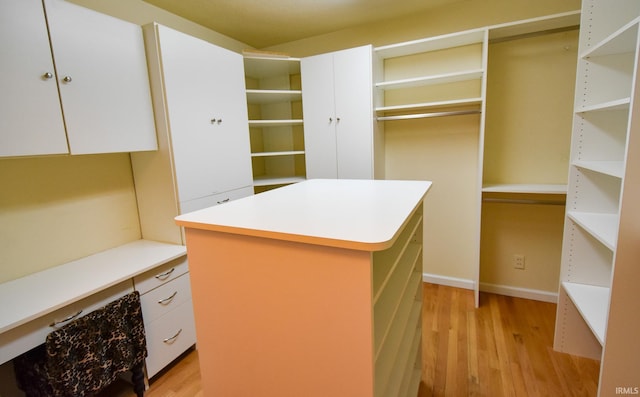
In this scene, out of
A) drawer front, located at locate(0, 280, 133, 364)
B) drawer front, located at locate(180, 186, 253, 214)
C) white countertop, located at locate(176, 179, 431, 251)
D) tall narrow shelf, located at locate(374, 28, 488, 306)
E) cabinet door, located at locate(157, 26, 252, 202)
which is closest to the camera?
white countertop, located at locate(176, 179, 431, 251)

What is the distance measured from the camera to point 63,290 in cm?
155

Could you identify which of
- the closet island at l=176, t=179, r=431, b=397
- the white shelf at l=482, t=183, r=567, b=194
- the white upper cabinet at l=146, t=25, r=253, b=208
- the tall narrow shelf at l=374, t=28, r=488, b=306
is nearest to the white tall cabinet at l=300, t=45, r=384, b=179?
the tall narrow shelf at l=374, t=28, r=488, b=306

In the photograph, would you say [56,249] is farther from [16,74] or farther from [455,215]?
[455,215]

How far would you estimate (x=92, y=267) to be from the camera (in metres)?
1.83

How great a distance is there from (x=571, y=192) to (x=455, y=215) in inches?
40.2

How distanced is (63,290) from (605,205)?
121 inches

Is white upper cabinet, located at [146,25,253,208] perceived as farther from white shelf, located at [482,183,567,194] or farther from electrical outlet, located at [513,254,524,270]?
electrical outlet, located at [513,254,524,270]

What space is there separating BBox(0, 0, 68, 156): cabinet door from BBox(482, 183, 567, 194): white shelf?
281 centimetres

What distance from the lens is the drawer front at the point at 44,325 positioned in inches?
51.6

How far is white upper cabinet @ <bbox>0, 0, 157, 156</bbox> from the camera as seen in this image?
4.64 ft

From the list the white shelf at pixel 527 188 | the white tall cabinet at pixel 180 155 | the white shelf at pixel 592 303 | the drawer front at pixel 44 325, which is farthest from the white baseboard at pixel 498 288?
the drawer front at pixel 44 325

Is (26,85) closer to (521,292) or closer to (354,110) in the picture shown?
(354,110)

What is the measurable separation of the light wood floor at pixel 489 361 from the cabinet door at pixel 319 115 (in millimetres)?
1603

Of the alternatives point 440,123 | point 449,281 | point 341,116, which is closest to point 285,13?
point 341,116
